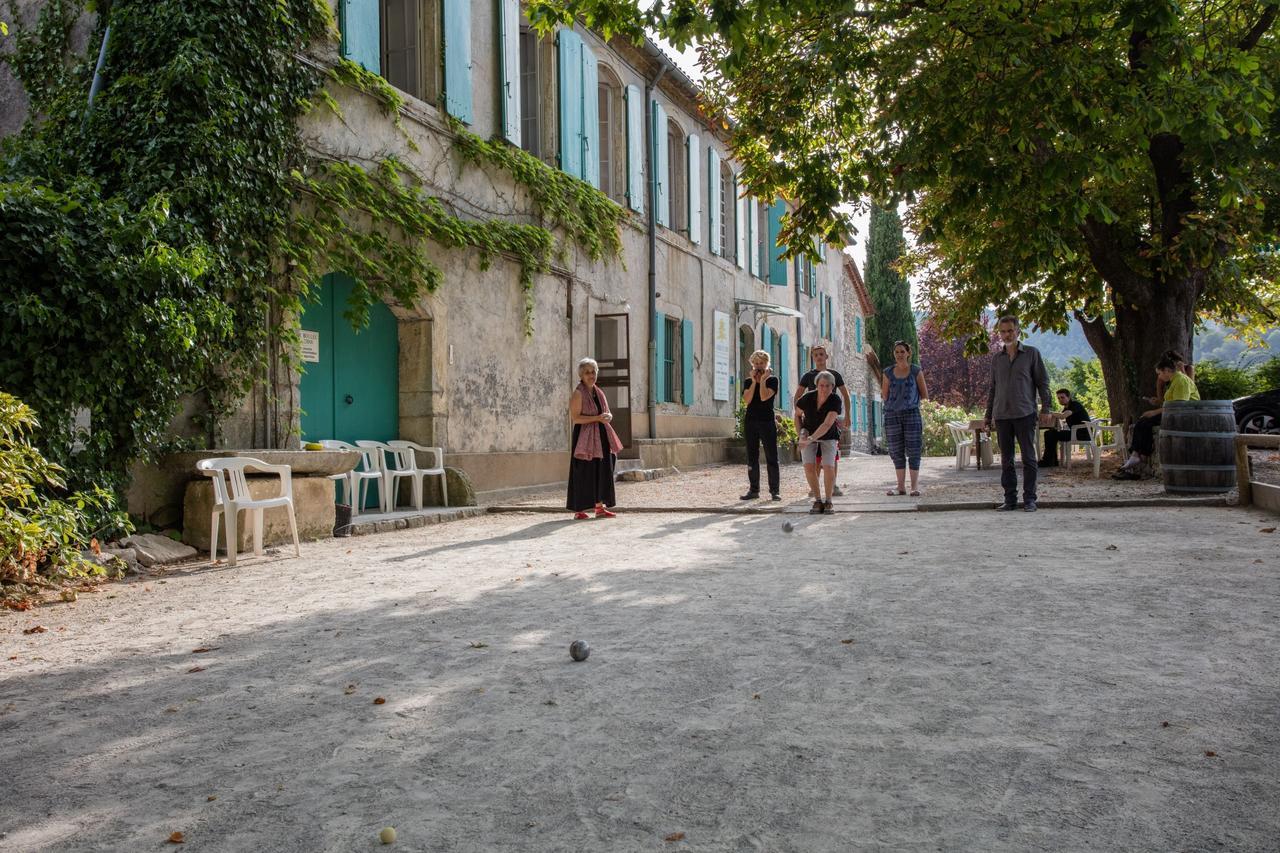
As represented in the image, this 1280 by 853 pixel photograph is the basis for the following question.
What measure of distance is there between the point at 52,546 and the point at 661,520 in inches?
200

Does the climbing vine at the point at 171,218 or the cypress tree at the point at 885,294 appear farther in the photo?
the cypress tree at the point at 885,294

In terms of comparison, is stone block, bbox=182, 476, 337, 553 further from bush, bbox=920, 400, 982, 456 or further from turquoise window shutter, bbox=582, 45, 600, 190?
bush, bbox=920, 400, 982, 456

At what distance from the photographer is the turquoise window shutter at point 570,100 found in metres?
13.0

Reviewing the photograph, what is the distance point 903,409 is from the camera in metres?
10.4

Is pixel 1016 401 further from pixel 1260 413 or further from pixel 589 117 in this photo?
pixel 1260 413

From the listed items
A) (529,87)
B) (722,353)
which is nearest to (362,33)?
(529,87)

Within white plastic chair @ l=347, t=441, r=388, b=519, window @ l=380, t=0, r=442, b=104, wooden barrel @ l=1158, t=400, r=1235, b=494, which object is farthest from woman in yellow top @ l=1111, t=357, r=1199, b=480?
window @ l=380, t=0, r=442, b=104

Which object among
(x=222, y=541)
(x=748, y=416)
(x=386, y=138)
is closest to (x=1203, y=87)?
(x=748, y=416)

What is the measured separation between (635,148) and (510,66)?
411 centimetres

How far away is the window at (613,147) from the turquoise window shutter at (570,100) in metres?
1.78

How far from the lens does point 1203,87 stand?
7.23m

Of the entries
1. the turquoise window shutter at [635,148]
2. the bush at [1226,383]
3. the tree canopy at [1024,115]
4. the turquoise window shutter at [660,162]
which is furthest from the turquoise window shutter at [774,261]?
the tree canopy at [1024,115]

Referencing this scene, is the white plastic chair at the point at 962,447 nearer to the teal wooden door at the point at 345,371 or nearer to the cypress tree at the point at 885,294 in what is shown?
the teal wooden door at the point at 345,371

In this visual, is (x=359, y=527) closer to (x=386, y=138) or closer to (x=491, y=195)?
(x=386, y=138)
